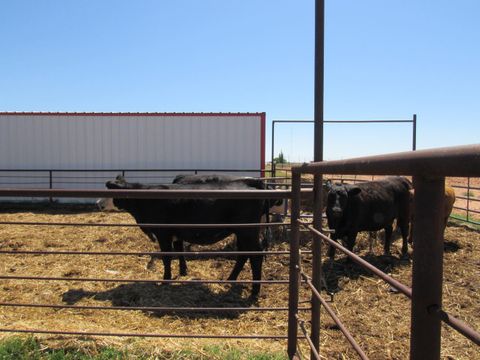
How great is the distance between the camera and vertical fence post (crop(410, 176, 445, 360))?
1.04 metres

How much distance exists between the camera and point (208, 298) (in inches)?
200

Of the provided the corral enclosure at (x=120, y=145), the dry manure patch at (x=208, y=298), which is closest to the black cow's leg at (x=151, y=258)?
the dry manure patch at (x=208, y=298)

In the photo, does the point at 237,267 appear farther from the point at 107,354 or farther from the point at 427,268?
the point at 427,268

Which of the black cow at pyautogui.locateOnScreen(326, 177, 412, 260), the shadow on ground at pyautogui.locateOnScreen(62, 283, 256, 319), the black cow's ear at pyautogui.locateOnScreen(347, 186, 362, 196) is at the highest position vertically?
the black cow's ear at pyautogui.locateOnScreen(347, 186, 362, 196)

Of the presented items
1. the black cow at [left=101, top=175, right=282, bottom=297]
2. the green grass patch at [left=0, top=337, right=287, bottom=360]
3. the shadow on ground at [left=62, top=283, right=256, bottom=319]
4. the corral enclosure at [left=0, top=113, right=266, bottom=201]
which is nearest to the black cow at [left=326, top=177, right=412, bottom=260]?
the black cow at [left=101, top=175, right=282, bottom=297]

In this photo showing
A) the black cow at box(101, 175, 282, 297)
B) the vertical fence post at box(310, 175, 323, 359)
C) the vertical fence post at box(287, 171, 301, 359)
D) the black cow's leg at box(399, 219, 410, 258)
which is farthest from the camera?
the black cow's leg at box(399, 219, 410, 258)

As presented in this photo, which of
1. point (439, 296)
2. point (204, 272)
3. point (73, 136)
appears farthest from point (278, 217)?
point (73, 136)

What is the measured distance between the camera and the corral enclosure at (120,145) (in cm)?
1423

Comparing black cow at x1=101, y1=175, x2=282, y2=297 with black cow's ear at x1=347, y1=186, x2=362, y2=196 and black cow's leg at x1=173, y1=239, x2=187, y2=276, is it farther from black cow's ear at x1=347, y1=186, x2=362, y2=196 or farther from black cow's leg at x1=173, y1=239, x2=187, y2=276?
black cow's ear at x1=347, y1=186, x2=362, y2=196

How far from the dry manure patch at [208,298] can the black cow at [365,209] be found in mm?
511

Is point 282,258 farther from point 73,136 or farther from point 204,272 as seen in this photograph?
point 73,136

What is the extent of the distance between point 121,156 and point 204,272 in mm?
9511

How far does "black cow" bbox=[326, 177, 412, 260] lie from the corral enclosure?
6927 mm

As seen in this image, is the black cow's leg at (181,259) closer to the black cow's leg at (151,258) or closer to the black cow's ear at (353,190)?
the black cow's leg at (151,258)
